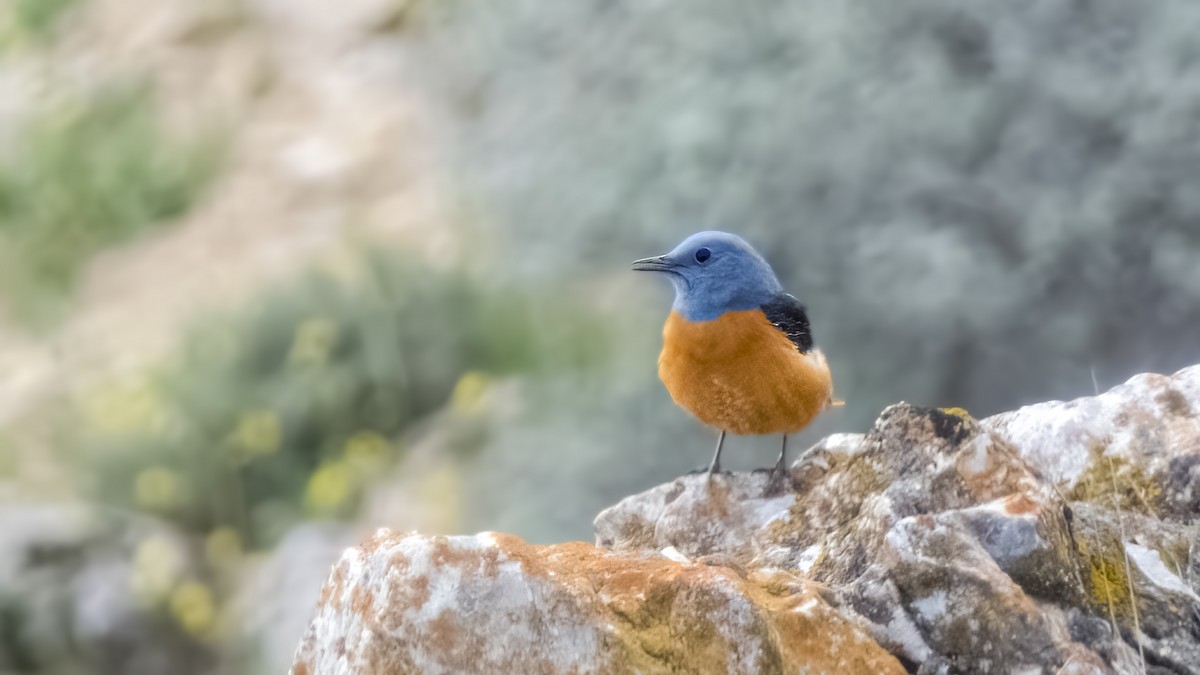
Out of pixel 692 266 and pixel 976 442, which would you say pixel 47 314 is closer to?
pixel 692 266

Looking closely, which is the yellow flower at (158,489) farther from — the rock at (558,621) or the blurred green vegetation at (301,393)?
the rock at (558,621)

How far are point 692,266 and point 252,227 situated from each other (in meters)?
6.14

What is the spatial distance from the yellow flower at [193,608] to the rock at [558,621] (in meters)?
4.98

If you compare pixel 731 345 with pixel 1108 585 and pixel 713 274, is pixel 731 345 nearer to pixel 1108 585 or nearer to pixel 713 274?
pixel 713 274

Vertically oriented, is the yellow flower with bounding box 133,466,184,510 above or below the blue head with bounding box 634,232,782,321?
above

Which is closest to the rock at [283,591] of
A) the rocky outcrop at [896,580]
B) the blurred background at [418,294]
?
the blurred background at [418,294]

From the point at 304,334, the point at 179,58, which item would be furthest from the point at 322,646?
the point at 179,58

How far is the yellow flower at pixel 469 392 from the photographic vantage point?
24.1 ft

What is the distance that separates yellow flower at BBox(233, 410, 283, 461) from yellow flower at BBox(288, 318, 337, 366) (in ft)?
1.33

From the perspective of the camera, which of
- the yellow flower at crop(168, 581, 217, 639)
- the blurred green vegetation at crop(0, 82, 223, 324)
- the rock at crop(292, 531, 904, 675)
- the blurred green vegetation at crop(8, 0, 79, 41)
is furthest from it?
the blurred green vegetation at crop(8, 0, 79, 41)

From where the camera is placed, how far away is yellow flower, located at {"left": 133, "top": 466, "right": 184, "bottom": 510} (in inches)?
303

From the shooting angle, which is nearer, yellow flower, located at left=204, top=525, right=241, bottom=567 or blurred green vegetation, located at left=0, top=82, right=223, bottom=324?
yellow flower, located at left=204, top=525, right=241, bottom=567

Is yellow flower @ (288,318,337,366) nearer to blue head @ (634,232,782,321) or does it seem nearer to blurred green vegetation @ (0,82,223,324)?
blurred green vegetation @ (0,82,223,324)

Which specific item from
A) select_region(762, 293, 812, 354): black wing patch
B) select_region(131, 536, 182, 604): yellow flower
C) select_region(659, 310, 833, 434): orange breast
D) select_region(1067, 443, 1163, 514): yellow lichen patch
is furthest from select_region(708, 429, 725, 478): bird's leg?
select_region(131, 536, 182, 604): yellow flower
